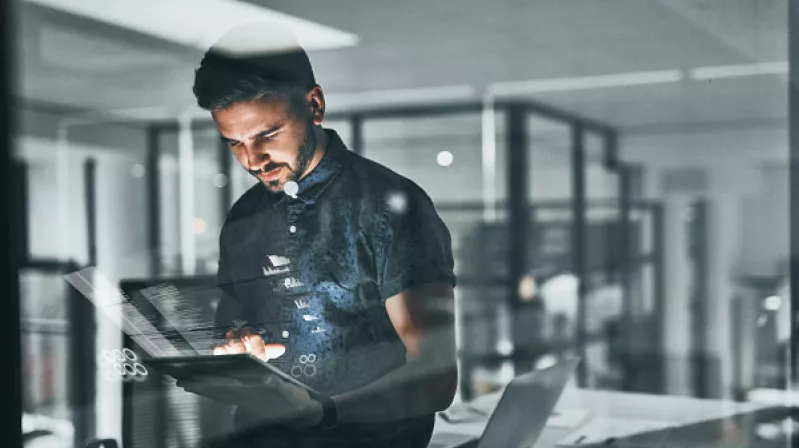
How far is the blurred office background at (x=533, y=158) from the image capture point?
1.51 m

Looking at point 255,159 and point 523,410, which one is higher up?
point 255,159

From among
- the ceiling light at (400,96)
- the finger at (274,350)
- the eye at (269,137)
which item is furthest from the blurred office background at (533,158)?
the finger at (274,350)

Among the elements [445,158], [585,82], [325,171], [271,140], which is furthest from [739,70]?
[271,140]

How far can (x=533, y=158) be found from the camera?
1629 mm

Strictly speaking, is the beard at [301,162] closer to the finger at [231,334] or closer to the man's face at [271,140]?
the man's face at [271,140]

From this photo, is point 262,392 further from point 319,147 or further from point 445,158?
point 445,158

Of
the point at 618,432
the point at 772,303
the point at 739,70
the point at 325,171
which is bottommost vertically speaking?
the point at 618,432

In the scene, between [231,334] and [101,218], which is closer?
[231,334]

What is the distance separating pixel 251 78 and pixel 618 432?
3.67 feet

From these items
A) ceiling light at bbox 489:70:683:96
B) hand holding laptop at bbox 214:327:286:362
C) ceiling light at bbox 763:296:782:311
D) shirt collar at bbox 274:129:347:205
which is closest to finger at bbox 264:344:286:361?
hand holding laptop at bbox 214:327:286:362

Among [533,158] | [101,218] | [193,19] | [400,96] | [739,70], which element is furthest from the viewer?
[101,218]

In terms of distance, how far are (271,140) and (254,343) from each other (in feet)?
1.56

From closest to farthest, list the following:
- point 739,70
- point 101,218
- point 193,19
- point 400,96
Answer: point 739,70, point 400,96, point 193,19, point 101,218

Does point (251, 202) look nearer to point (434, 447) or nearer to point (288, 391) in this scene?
point (288, 391)
